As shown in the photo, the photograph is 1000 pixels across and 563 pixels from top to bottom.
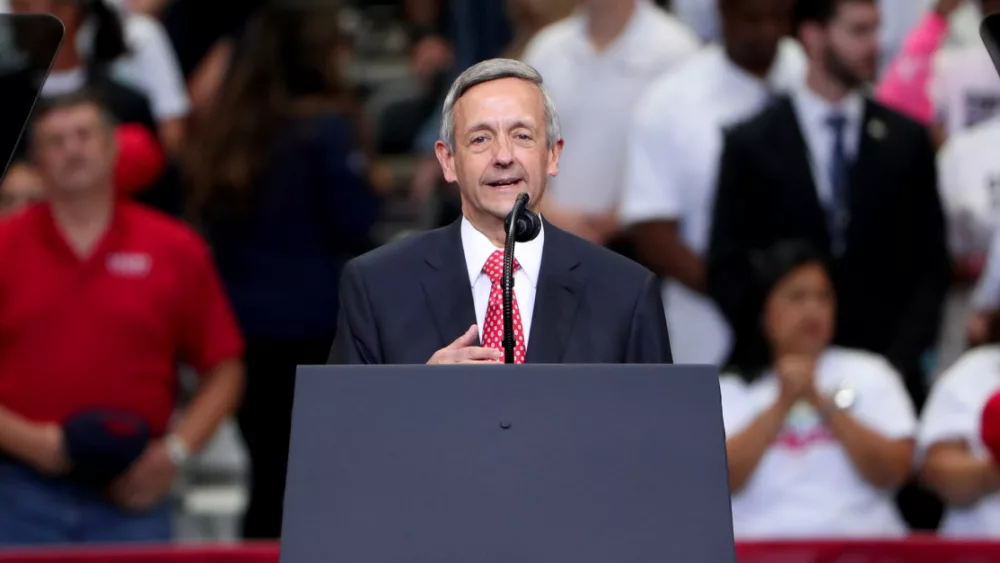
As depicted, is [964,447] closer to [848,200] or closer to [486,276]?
[848,200]

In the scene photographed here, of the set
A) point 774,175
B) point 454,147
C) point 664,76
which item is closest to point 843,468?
point 774,175

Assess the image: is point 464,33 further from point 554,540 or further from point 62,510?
point 554,540

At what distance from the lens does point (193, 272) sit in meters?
4.52

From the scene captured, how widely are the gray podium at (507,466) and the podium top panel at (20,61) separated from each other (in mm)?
661

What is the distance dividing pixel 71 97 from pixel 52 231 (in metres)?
0.38

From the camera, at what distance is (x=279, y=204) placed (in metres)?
4.70

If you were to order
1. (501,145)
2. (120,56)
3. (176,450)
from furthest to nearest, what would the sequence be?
(120,56), (176,450), (501,145)

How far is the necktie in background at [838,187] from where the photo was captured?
4457 millimetres

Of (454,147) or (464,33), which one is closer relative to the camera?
(454,147)

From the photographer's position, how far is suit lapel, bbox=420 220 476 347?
7.72ft

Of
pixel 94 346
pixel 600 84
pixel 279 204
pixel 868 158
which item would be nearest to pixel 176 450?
pixel 94 346

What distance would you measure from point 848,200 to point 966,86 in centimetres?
74

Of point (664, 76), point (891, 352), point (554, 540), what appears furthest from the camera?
point (664, 76)

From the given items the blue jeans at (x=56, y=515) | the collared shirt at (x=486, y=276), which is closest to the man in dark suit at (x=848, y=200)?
the blue jeans at (x=56, y=515)
